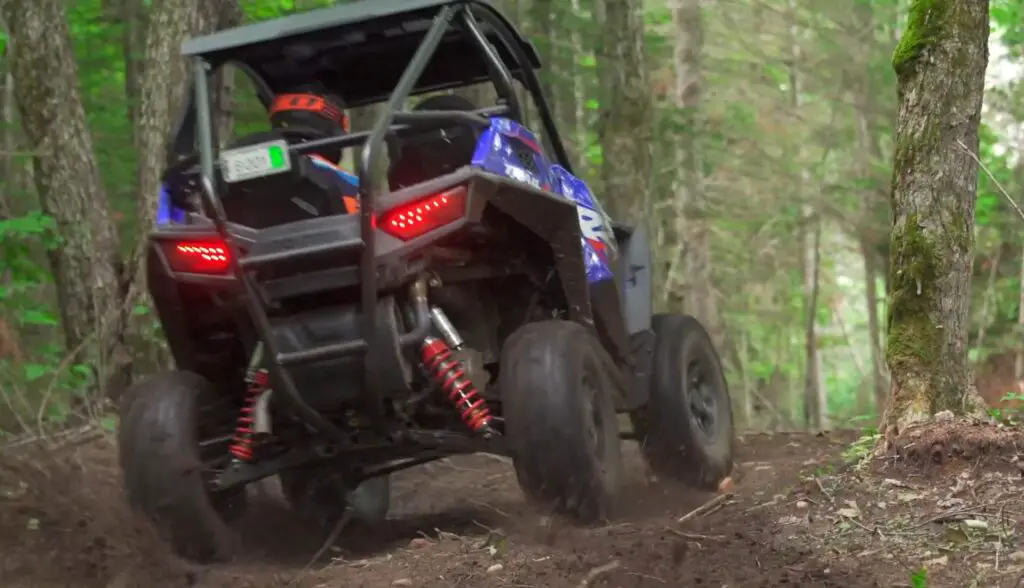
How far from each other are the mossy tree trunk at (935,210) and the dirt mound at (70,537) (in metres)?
3.03

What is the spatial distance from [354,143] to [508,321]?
1101 mm

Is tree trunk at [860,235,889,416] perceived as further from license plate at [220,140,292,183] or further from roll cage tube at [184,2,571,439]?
license plate at [220,140,292,183]

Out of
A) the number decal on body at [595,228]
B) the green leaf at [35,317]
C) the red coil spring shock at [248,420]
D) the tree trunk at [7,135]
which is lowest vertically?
the red coil spring shock at [248,420]

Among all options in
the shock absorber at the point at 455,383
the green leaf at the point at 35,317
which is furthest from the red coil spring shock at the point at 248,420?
the green leaf at the point at 35,317

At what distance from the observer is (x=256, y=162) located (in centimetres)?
394

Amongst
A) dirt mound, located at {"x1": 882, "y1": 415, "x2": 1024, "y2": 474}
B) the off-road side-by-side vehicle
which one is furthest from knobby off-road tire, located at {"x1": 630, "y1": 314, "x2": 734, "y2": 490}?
dirt mound, located at {"x1": 882, "y1": 415, "x2": 1024, "y2": 474}

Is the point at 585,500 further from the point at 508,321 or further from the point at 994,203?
the point at 994,203

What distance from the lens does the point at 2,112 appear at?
38.2ft

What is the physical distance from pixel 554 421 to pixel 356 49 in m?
2.34

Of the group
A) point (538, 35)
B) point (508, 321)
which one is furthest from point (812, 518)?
point (538, 35)

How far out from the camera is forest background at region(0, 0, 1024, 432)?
7457 millimetres

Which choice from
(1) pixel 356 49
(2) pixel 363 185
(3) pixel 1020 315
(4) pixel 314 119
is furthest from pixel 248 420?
(3) pixel 1020 315

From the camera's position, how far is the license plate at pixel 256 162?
12.9 feet

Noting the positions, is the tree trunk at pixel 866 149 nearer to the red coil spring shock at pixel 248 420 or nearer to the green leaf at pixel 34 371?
the green leaf at pixel 34 371
